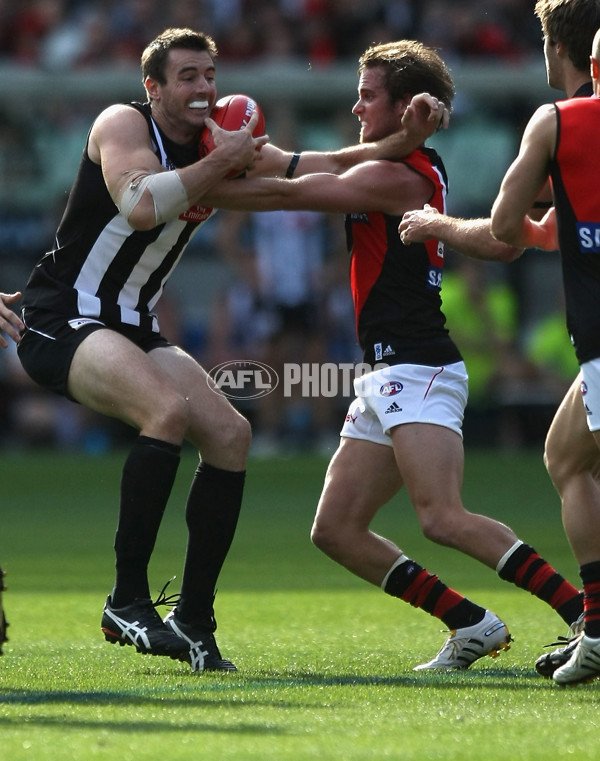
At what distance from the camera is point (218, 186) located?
18.7 ft

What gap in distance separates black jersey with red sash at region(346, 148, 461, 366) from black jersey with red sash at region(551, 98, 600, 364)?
1.08 metres

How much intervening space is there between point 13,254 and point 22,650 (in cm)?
1423

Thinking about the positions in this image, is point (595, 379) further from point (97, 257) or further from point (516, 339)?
point (516, 339)

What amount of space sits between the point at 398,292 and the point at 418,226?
68 cm

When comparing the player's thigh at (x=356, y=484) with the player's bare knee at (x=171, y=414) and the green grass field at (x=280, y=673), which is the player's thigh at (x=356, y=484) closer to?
the green grass field at (x=280, y=673)

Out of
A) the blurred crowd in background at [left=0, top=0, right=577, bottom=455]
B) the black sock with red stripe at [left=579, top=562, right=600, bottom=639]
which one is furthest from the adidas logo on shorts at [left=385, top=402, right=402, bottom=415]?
the blurred crowd in background at [left=0, top=0, right=577, bottom=455]

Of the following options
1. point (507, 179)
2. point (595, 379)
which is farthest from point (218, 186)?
point (595, 379)

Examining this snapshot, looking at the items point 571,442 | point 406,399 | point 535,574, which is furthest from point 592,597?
point 406,399

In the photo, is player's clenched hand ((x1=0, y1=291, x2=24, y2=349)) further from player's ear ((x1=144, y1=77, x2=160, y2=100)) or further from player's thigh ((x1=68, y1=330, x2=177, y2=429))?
player's ear ((x1=144, y1=77, x2=160, y2=100))

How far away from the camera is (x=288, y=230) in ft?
61.7

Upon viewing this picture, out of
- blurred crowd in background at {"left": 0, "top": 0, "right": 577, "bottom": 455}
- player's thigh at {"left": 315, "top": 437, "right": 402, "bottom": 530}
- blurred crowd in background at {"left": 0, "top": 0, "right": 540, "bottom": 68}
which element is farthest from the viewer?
blurred crowd in background at {"left": 0, "top": 0, "right": 540, "bottom": 68}

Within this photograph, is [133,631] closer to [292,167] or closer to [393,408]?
[393,408]

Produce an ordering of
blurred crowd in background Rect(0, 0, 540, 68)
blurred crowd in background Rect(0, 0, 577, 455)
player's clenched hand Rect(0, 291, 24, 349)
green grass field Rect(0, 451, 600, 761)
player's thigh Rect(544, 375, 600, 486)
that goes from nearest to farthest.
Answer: green grass field Rect(0, 451, 600, 761)
player's thigh Rect(544, 375, 600, 486)
player's clenched hand Rect(0, 291, 24, 349)
blurred crowd in background Rect(0, 0, 577, 455)
blurred crowd in background Rect(0, 0, 540, 68)

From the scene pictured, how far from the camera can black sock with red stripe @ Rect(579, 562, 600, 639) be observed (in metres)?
4.86
